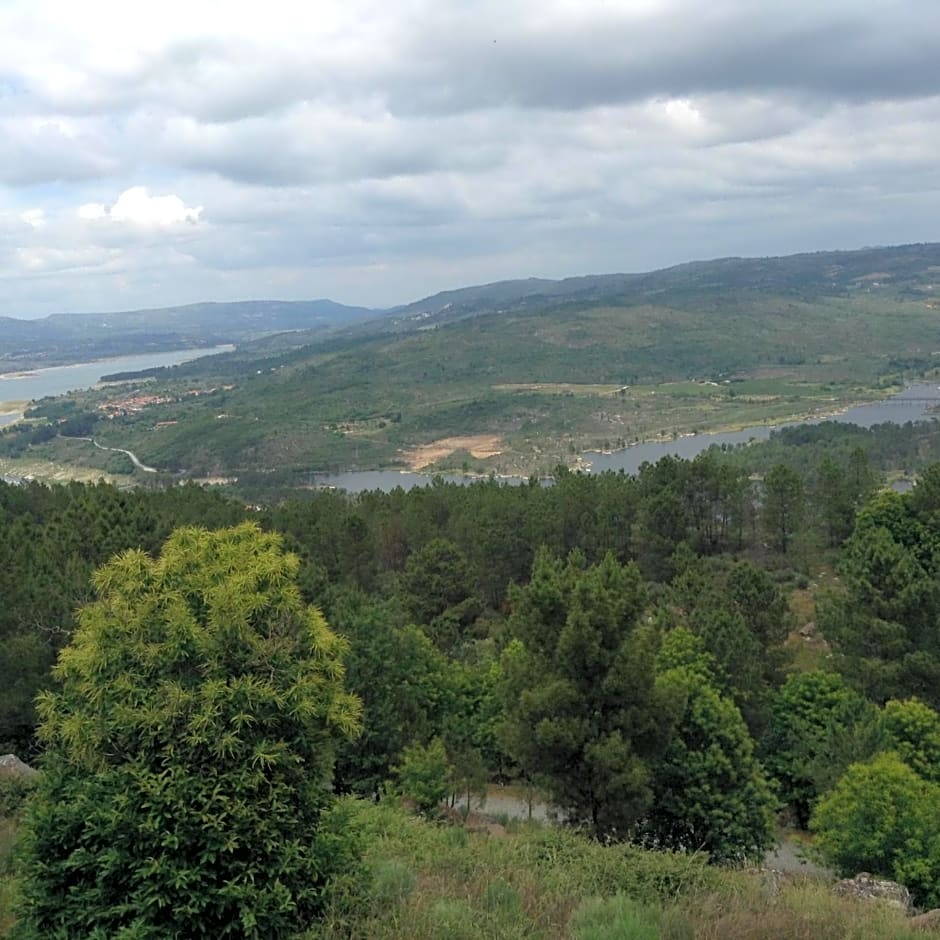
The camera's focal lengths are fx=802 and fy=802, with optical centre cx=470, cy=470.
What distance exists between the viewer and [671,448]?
108 metres

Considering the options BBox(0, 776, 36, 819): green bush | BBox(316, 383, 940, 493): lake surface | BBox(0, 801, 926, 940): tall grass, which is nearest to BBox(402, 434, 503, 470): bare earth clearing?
BBox(316, 383, 940, 493): lake surface

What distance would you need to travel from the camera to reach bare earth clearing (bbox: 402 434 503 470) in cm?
11556

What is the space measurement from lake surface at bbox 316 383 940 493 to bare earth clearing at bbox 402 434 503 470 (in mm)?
5850

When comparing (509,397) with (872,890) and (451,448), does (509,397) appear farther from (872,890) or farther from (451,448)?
(872,890)

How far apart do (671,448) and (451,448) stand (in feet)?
110

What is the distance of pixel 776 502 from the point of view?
38188mm

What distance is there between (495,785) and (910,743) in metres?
9.70

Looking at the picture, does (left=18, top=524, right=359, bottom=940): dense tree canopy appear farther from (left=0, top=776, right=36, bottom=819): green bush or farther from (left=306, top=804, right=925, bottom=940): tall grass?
(left=0, top=776, right=36, bottom=819): green bush

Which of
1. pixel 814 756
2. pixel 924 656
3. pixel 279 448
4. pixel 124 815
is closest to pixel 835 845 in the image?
pixel 814 756

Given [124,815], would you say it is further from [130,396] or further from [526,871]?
[130,396]

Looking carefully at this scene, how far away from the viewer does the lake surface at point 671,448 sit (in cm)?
9994

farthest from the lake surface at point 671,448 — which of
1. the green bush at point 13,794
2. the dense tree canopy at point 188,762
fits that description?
the dense tree canopy at point 188,762

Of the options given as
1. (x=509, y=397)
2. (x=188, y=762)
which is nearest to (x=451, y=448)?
(x=509, y=397)

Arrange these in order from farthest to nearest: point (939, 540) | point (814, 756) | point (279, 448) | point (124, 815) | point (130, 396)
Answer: point (130, 396)
point (279, 448)
point (939, 540)
point (814, 756)
point (124, 815)
